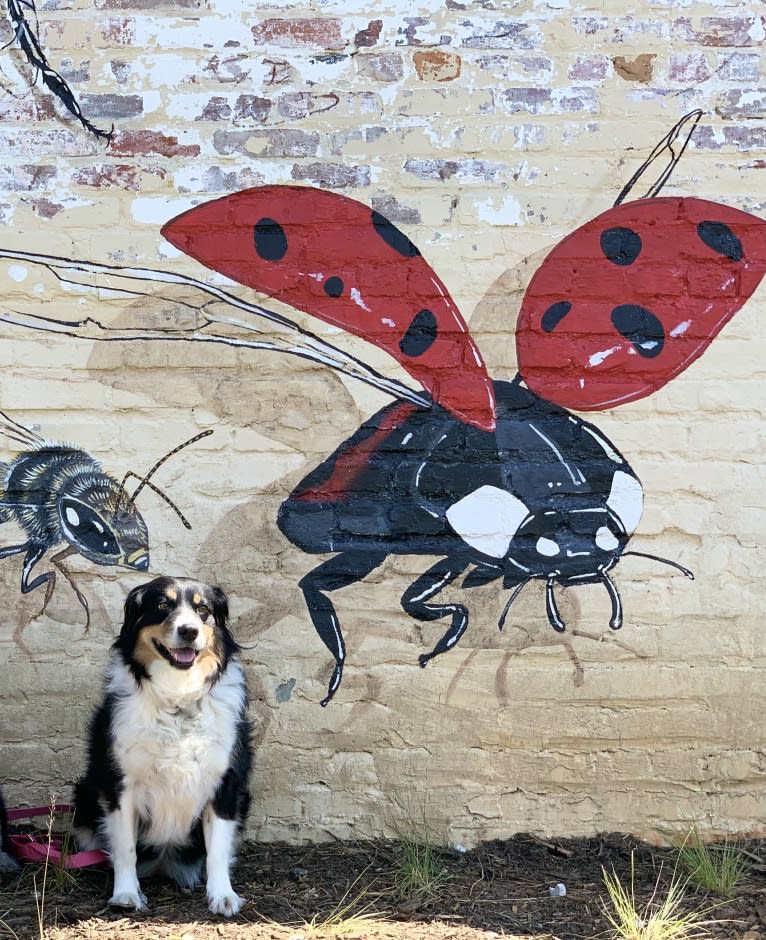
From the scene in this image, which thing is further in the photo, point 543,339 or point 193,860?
point 543,339

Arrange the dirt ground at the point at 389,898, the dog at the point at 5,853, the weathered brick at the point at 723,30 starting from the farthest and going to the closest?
the weathered brick at the point at 723,30, the dog at the point at 5,853, the dirt ground at the point at 389,898

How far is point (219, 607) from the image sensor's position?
3.28m

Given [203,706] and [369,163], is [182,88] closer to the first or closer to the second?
[369,163]

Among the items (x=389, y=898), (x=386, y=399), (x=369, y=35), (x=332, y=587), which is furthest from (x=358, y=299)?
(x=389, y=898)

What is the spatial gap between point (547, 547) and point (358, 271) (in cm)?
120

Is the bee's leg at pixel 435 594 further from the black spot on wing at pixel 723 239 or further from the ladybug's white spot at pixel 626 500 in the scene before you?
the black spot on wing at pixel 723 239

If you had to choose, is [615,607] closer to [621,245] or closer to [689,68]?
[621,245]

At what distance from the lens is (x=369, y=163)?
12.1ft

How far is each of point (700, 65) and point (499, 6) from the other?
2.45ft

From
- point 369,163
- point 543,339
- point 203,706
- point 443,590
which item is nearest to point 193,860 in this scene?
point 203,706

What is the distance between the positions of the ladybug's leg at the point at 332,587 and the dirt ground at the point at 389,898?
1.96 ft

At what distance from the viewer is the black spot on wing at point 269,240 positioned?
3693 millimetres

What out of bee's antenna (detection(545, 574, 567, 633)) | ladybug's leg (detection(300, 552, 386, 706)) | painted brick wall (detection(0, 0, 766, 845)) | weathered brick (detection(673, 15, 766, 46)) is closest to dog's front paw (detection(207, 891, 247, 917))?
painted brick wall (detection(0, 0, 766, 845))

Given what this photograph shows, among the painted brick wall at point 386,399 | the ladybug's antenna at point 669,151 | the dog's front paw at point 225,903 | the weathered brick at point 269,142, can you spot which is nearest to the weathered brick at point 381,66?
the painted brick wall at point 386,399
